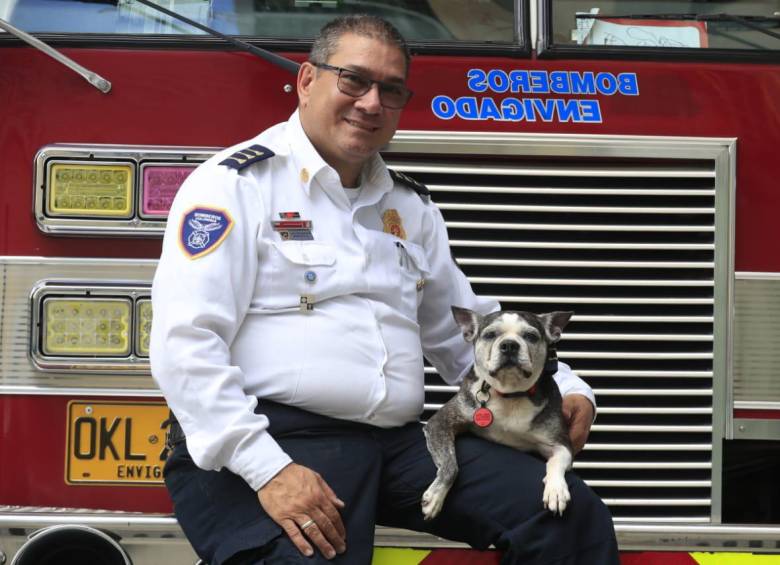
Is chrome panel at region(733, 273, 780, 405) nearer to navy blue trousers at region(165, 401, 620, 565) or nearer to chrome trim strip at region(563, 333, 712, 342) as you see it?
chrome trim strip at region(563, 333, 712, 342)

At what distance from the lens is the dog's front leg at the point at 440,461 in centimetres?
277

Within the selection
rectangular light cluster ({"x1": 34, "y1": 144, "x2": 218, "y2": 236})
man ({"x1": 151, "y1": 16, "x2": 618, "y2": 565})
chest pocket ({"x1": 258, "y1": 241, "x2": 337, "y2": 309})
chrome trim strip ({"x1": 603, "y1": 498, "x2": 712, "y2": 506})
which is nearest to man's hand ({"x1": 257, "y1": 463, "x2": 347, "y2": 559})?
man ({"x1": 151, "y1": 16, "x2": 618, "y2": 565})

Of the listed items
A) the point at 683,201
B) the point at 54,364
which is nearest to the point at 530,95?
the point at 683,201

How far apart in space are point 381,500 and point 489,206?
45.0 inches

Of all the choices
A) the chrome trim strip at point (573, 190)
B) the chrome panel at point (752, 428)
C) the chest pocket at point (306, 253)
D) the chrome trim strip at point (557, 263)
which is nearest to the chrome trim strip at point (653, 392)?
the chrome panel at point (752, 428)

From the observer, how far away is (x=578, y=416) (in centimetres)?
305

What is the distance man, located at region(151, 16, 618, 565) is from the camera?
2.57 m

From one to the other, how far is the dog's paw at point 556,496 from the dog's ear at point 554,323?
37 cm

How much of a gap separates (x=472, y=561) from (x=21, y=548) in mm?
1250

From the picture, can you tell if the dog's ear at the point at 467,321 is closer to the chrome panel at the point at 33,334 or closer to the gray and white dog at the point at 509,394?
the gray and white dog at the point at 509,394

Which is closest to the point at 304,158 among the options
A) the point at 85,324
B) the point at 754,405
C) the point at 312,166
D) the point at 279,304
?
the point at 312,166

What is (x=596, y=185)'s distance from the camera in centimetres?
374

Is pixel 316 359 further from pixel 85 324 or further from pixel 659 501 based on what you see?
pixel 659 501

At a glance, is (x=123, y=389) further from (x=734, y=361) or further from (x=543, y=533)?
(x=734, y=361)
